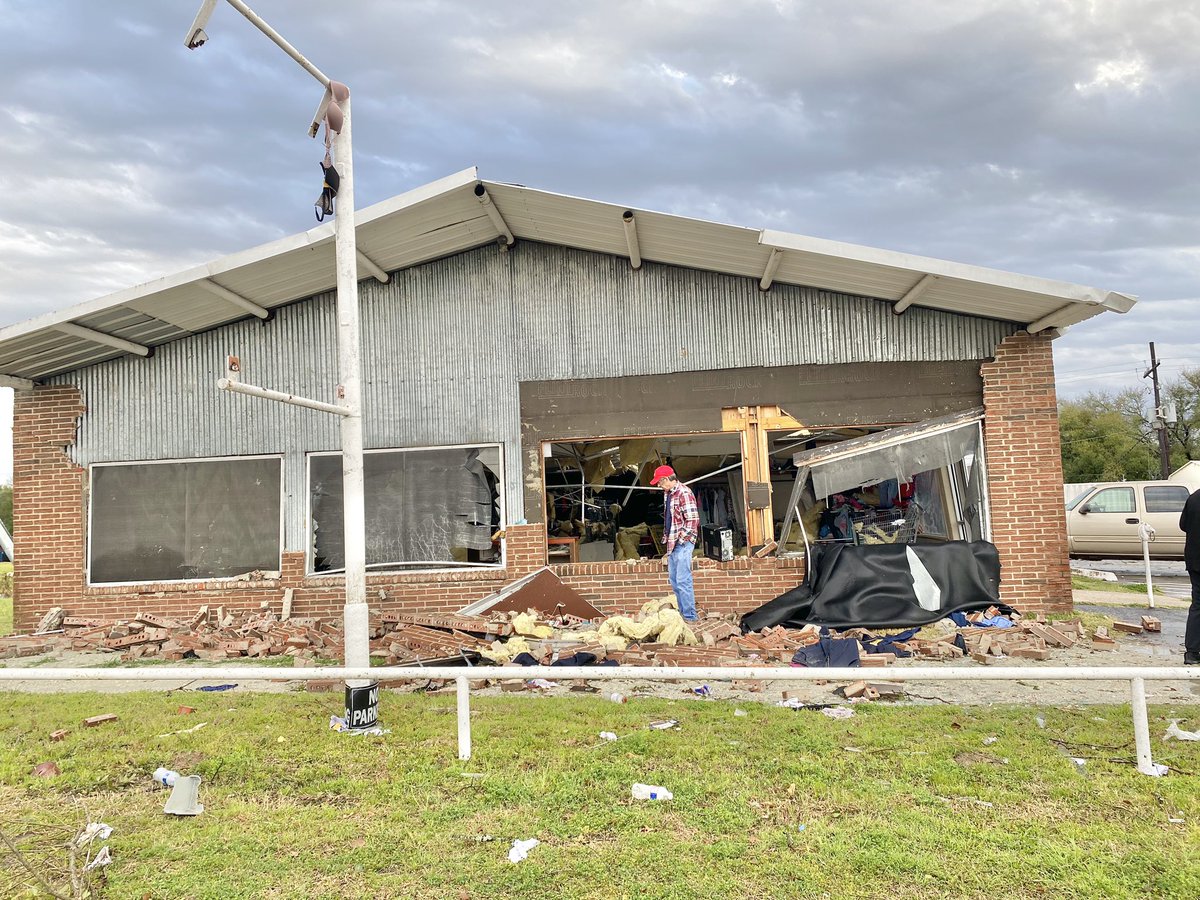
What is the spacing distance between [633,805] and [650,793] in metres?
0.14

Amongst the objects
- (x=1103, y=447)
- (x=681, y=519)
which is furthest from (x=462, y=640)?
(x=1103, y=447)

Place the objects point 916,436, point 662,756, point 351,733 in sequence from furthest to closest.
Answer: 1. point 916,436
2. point 351,733
3. point 662,756

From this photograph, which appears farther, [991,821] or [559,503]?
[559,503]

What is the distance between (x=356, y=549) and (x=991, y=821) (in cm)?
422

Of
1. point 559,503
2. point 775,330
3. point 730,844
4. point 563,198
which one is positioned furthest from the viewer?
point 559,503

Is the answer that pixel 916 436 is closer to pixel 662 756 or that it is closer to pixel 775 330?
pixel 775 330

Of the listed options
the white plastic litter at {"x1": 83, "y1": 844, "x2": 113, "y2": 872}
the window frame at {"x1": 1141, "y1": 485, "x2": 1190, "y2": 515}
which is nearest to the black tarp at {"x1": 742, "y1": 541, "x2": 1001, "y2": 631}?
the white plastic litter at {"x1": 83, "y1": 844, "x2": 113, "y2": 872}

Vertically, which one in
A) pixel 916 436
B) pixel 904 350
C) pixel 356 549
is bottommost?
pixel 356 549

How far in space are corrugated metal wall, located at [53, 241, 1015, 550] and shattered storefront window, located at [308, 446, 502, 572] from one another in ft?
0.84

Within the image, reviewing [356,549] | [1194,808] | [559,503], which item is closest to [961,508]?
[559,503]

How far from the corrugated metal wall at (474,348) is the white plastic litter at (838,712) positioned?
5562mm

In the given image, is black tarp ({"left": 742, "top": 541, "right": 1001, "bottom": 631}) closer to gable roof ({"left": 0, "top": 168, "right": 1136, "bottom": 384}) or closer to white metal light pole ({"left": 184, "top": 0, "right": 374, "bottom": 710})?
gable roof ({"left": 0, "top": 168, "right": 1136, "bottom": 384})

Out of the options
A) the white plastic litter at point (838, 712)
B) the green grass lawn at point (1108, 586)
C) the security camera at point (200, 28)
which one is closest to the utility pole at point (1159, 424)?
the green grass lawn at point (1108, 586)

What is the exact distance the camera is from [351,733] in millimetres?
5535
